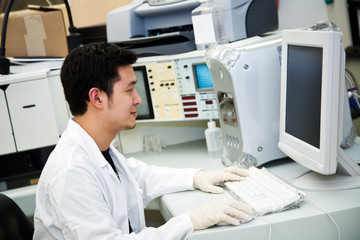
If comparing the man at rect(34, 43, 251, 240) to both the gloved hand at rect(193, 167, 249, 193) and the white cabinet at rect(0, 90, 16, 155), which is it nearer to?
the gloved hand at rect(193, 167, 249, 193)

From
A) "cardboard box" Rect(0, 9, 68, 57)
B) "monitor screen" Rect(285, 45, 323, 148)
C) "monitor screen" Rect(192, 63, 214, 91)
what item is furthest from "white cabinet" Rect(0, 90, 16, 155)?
"monitor screen" Rect(285, 45, 323, 148)

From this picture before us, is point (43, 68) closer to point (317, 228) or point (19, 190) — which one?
point (19, 190)

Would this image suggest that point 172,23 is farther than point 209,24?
Yes

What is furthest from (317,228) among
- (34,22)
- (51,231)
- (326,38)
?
(34,22)

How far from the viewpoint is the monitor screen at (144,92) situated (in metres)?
2.19

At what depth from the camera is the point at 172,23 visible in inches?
88.4

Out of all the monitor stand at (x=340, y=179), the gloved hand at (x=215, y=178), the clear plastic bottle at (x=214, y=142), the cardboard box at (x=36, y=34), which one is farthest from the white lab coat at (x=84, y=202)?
the cardboard box at (x=36, y=34)

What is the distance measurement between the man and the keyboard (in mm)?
41

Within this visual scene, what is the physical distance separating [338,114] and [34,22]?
5.54 feet

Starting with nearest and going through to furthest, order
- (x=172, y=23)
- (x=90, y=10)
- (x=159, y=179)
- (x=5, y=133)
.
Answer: (x=159, y=179), (x=5, y=133), (x=172, y=23), (x=90, y=10)

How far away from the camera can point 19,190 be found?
2143 mm

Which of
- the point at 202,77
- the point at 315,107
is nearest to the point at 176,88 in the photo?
the point at 202,77

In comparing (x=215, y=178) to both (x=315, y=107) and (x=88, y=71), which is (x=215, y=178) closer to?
(x=315, y=107)

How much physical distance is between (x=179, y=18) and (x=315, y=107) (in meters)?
1.04
